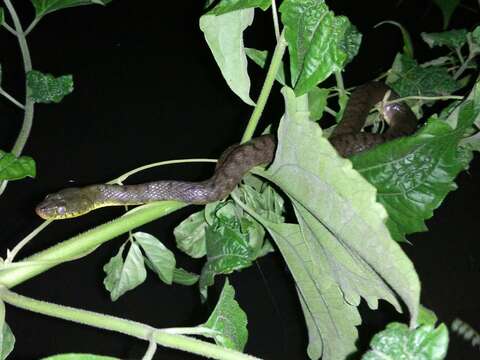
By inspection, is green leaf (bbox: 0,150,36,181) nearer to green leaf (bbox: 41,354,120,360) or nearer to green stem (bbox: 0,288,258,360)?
green stem (bbox: 0,288,258,360)

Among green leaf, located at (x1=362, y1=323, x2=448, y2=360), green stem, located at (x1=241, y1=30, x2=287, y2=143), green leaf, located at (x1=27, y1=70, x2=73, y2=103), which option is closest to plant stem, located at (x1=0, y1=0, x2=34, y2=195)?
green leaf, located at (x1=27, y1=70, x2=73, y2=103)

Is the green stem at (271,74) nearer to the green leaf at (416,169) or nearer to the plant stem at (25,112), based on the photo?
the green leaf at (416,169)

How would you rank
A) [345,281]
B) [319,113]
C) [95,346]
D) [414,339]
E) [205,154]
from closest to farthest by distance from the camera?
[414,339], [345,281], [319,113], [95,346], [205,154]

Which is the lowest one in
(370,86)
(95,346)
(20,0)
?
(95,346)

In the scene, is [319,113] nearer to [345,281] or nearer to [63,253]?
[345,281]

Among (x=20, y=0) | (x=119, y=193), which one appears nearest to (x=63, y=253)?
(x=119, y=193)

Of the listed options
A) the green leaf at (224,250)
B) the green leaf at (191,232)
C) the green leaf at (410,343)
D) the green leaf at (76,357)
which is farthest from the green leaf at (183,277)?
the green leaf at (410,343)
